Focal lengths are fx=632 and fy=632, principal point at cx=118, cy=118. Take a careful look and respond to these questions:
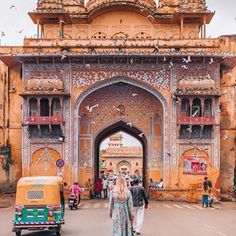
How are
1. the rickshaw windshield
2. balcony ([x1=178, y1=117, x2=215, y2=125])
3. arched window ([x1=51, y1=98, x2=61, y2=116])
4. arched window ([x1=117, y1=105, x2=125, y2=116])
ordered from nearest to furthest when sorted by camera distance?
the rickshaw windshield, balcony ([x1=178, y1=117, x2=215, y2=125]), arched window ([x1=51, y1=98, x2=61, y2=116]), arched window ([x1=117, y1=105, x2=125, y2=116])

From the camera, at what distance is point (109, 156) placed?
2884 inches

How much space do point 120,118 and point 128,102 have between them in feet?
2.72

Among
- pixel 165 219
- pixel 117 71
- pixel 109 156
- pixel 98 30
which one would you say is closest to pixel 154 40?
pixel 117 71

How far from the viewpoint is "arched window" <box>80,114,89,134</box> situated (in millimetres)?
Answer: 28531

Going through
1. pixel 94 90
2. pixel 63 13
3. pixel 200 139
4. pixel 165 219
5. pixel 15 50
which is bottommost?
pixel 165 219

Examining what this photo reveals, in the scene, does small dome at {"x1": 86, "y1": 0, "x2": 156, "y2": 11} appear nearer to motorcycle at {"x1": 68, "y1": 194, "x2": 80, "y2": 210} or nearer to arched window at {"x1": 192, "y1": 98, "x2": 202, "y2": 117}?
arched window at {"x1": 192, "y1": 98, "x2": 202, "y2": 117}

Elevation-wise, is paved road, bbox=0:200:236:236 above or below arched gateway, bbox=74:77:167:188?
below

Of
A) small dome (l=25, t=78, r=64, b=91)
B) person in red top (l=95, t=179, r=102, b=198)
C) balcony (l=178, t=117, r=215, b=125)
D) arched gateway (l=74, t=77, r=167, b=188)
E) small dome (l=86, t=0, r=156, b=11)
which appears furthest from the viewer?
small dome (l=86, t=0, r=156, b=11)

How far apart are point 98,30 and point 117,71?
5.27 m

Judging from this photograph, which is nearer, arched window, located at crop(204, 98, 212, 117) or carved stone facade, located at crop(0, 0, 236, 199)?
carved stone facade, located at crop(0, 0, 236, 199)

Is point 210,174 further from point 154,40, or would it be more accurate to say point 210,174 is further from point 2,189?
point 2,189

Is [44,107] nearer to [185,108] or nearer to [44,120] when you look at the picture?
[44,120]

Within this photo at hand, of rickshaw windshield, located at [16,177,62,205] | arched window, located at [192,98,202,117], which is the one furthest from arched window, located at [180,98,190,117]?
rickshaw windshield, located at [16,177,62,205]

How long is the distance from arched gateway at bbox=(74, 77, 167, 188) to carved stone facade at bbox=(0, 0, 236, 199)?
0.05 meters
